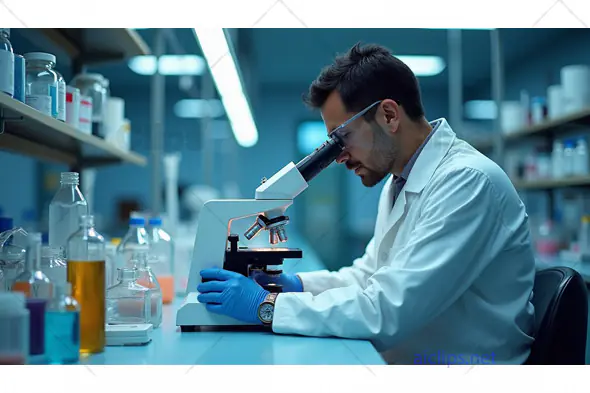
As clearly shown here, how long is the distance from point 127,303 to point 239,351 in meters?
0.36

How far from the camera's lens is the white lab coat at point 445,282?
1.19 m

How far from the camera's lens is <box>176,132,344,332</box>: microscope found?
1.33m

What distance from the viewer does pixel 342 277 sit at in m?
1.80

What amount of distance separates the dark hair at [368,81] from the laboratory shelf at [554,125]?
6.17 feet

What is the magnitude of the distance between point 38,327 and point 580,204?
3491 mm

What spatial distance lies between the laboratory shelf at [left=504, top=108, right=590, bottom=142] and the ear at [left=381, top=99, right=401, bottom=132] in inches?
75.9

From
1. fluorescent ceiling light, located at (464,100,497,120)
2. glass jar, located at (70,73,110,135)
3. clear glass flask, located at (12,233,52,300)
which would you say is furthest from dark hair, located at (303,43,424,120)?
fluorescent ceiling light, located at (464,100,497,120)

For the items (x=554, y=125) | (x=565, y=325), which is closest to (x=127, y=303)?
(x=565, y=325)

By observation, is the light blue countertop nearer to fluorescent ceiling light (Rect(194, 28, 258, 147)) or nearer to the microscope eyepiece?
the microscope eyepiece

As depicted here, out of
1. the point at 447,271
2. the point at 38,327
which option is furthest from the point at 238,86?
the point at 38,327

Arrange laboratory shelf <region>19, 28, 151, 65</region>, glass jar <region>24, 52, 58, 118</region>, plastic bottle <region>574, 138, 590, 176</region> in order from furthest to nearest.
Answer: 1. plastic bottle <region>574, 138, 590, 176</region>
2. laboratory shelf <region>19, 28, 151, 65</region>
3. glass jar <region>24, 52, 58, 118</region>

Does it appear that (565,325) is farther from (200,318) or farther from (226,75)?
(226,75)

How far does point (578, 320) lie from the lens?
1327 millimetres
